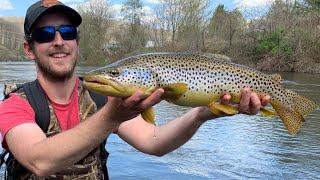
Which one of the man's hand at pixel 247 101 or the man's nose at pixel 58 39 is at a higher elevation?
the man's nose at pixel 58 39

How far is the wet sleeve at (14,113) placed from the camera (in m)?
3.48

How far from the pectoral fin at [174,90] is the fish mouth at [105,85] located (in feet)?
0.96

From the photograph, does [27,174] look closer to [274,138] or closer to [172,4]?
[274,138]

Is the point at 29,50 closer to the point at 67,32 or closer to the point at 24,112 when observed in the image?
the point at 67,32

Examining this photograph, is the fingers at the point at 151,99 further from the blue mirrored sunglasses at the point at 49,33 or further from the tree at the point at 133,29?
the tree at the point at 133,29

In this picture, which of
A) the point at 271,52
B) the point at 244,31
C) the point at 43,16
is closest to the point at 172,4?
the point at 244,31

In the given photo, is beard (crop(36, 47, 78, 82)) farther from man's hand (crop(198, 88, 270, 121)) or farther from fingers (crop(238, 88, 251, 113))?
fingers (crop(238, 88, 251, 113))

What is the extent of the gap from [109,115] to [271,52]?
49.8 metres

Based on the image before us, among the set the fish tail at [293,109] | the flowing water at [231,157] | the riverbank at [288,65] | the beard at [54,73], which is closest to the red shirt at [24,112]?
the beard at [54,73]

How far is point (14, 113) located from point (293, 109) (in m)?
2.00

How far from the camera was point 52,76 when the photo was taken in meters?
3.81

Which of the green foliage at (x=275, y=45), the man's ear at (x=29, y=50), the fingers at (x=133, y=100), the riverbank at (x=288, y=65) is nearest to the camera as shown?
the fingers at (x=133, y=100)

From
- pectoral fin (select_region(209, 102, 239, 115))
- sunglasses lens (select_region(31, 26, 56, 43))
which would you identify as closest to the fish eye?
pectoral fin (select_region(209, 102, 239, 115))

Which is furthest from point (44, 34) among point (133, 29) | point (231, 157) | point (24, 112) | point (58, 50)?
point (133, 29)
